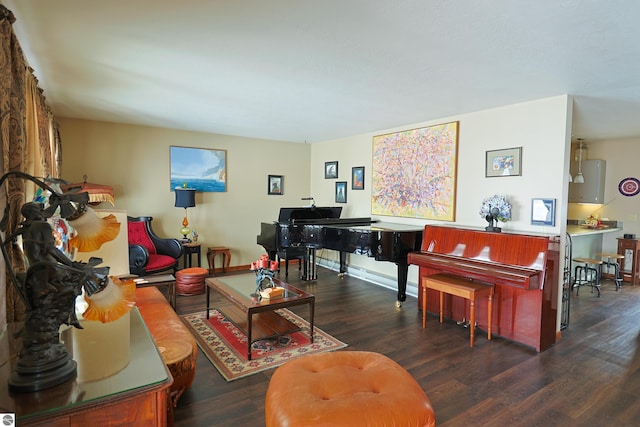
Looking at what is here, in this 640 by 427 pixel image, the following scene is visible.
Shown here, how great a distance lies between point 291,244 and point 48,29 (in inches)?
145

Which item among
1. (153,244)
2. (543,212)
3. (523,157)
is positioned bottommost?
(153,244)

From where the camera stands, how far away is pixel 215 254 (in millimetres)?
6082

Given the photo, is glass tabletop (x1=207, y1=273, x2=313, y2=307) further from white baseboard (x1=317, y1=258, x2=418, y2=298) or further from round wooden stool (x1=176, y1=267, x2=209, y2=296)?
white baseboard (x1=317, y1=258, x2=418, y2=298)

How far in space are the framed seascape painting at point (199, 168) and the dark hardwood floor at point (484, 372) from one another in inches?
89.8

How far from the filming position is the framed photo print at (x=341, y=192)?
20.7 feet

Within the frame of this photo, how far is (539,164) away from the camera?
11.9 feet

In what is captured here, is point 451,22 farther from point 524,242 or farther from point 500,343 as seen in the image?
point 500,343

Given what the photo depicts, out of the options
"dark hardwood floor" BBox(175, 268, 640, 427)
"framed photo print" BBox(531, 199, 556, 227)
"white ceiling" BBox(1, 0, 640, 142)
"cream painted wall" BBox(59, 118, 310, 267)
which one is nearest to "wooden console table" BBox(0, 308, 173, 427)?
→ "dark hardwood floor" BBox(175, 268, 640, 427)

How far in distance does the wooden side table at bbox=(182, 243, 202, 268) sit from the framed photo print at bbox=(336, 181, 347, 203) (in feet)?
8.59

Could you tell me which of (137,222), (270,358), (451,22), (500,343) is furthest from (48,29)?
(500,343)

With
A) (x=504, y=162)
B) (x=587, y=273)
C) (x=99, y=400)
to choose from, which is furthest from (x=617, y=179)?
(x=99, y=400)

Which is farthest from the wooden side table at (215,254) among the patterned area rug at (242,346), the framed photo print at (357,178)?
the framed photo print at (357,178)

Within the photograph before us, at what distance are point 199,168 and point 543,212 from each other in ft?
16.8

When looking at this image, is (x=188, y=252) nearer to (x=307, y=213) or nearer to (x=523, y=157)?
(x=307, y=213)
